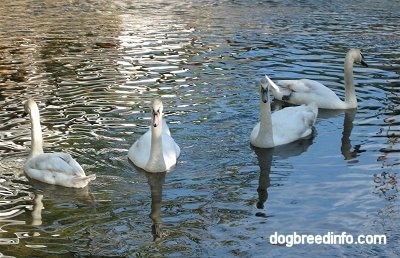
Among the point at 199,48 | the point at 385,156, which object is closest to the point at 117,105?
the point at 385,156

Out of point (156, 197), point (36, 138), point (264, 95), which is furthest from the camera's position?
point (264, 95)

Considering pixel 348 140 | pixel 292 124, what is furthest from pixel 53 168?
pixel 348 140

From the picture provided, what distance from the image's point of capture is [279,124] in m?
12.9

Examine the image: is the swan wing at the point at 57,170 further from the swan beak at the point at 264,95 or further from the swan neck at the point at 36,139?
the swan beak at the point at 264,95

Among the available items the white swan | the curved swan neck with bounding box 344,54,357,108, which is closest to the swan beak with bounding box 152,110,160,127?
the white swan

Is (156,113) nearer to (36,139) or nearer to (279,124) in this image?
(36,139)

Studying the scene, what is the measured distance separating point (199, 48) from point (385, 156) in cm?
973

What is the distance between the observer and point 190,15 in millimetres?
28328

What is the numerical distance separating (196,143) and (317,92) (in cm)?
339

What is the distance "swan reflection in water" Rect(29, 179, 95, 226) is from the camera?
33.3 ft

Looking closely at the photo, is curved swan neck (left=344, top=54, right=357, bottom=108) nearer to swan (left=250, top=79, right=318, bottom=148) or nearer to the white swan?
swan (left=250, top=79, right=318, bottom=148)

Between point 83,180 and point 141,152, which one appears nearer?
point 83,180

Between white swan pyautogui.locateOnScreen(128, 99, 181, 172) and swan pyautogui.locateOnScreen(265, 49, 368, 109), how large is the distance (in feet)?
11.1

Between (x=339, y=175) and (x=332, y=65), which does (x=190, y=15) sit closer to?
(x=332, y=65)
